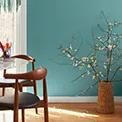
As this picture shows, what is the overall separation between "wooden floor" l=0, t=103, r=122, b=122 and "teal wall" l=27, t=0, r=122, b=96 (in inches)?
11.0

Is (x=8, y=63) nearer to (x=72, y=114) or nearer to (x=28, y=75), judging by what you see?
(x=28, y=75)

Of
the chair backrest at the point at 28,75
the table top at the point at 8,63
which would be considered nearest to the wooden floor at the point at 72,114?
the table top at the point at 8,63

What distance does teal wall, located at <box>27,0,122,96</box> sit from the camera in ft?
12.8

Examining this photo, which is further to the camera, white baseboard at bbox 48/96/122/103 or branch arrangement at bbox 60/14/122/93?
white baseboard at bbox 48/96/122/103

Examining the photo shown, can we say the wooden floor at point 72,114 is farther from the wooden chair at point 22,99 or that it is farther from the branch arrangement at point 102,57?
the wooden chair at point 22,99

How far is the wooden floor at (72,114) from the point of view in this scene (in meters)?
3.30

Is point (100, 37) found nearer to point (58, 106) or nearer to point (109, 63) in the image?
point (109, 63)

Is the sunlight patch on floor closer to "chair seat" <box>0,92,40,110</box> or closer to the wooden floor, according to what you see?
the wooden floor

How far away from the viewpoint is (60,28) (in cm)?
395

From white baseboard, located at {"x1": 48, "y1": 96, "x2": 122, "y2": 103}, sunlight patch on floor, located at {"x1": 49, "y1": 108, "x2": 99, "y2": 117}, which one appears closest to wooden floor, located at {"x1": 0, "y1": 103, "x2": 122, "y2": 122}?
sunlight patch on floor, located at {"x1": 49, "y1": 108, "x2": 99, "y2": 117}

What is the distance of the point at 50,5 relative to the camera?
12.8 feet

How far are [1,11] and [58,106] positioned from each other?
1.44 metres

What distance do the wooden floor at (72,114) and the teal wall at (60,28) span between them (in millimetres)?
280

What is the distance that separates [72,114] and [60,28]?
1137 millimetres
